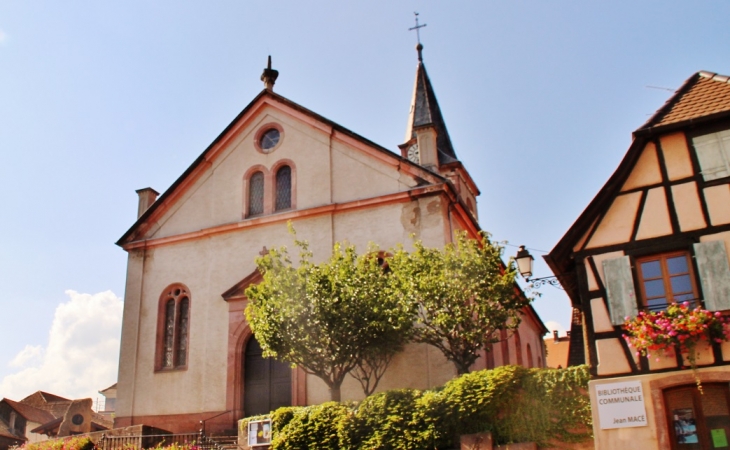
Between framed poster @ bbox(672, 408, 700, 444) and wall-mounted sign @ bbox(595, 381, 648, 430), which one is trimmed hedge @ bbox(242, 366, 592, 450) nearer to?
wall-mounted sign @ bbox(595, 381, 648, 430)

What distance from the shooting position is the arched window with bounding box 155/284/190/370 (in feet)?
78.4

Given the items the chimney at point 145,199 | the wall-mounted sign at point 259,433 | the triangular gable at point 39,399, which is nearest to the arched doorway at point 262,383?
the wall-mounted sign at point 259,433

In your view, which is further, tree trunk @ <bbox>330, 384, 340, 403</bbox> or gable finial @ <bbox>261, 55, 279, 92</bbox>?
gable finial @ <bbox>261, 55, 279, 92</bbox>

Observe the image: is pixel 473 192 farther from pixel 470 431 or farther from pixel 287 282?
pixel 470 431

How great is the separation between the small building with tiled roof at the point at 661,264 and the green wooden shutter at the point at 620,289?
2 centimetres

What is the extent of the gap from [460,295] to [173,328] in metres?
11.2

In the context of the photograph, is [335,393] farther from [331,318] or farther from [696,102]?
[696,102]

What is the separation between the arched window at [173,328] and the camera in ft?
78.4

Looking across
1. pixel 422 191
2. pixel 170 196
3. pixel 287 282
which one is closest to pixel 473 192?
pixel 422 191

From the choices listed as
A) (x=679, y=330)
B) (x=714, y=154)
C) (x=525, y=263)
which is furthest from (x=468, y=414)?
(x=714, y=154)

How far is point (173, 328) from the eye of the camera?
24.3 metres

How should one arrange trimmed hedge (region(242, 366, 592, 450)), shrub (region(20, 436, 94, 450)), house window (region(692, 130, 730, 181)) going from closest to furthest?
house window (region(692, 130, 730, 181))
trimmed hedge (region(242, 366, 592, 450))
shrub (region(20, 436, 94, 450))

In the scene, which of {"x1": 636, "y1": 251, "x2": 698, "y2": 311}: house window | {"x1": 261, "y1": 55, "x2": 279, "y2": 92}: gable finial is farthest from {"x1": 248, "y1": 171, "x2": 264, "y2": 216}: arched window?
{"x1": 636, "y1": 251, "x2": 698, "y2": 311}: house window

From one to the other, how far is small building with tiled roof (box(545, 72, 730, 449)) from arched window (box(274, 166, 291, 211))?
11.5 meters
